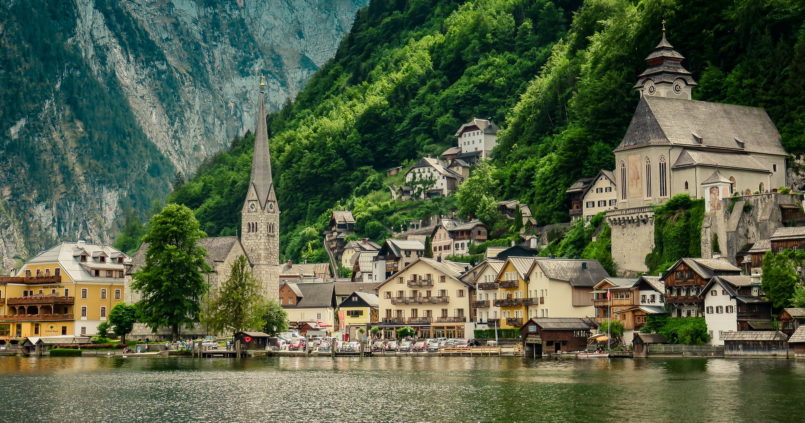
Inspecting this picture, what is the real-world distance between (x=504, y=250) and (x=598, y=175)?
12949mm

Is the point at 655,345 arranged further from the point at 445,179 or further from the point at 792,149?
the point at 445,179

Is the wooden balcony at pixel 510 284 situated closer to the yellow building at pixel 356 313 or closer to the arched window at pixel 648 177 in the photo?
the arched window at pixel 648 177

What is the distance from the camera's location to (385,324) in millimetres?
112875

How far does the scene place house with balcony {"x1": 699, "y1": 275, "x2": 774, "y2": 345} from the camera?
268 ft

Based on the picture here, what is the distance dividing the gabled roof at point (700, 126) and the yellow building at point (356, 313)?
33092mm

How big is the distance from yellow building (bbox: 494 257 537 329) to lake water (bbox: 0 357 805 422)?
14563 millimetres

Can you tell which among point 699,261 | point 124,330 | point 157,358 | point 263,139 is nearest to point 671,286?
point 699,261

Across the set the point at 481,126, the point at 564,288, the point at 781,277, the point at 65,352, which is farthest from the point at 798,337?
the point at 481,126

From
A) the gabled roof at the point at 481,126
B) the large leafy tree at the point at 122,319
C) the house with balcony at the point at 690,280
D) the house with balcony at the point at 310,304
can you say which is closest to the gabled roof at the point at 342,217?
the gabled roof at the point at 481,126

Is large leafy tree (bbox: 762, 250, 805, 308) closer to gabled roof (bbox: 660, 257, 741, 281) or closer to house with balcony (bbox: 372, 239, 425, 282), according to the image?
gabled roof (bbox: 660, 257, 741, 281)

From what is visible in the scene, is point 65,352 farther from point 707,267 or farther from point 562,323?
point 707,267

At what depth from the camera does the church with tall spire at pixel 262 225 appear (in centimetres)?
13038

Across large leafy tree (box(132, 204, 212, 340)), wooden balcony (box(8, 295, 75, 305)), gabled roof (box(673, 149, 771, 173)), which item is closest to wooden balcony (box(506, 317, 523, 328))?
gabled roof (box(673, 149, 771, 173))

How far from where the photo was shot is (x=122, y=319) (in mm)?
109938
